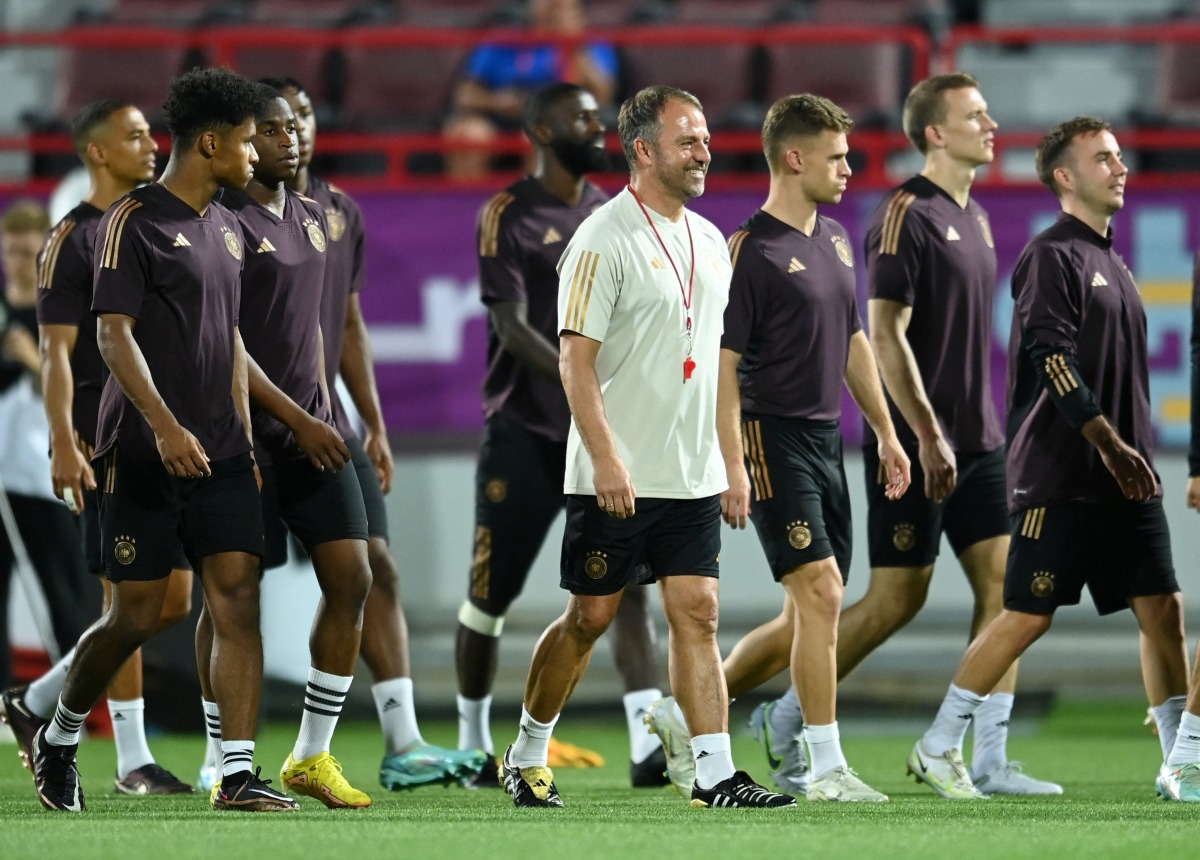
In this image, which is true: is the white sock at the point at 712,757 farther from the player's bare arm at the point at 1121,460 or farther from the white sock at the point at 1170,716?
the white sock at the point at 1170,716

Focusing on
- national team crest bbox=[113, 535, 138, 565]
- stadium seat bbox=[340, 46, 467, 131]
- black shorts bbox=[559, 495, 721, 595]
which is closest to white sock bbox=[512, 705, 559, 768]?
black shorts bbox=[559, 495, 721, 595]

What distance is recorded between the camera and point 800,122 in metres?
6.86

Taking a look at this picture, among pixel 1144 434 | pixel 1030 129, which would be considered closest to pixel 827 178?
pixel 1144 434

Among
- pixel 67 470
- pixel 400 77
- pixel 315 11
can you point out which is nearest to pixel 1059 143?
pixel 67 470

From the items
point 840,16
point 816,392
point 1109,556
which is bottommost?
point 1109,556

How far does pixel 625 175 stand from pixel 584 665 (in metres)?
5.18

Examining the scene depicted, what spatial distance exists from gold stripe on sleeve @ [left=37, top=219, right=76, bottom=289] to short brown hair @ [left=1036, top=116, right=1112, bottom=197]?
3469 millimetres

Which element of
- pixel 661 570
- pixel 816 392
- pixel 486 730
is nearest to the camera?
pixel 661 570

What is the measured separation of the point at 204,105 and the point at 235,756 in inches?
76.8

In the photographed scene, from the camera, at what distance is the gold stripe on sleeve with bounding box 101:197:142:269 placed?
19.4 feet

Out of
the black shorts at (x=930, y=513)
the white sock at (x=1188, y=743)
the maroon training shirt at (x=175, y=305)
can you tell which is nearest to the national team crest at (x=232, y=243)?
the maroon training shirt at (x=175, y=305)

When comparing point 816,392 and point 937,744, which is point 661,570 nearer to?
point 816,392

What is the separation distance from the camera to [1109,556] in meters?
6.99

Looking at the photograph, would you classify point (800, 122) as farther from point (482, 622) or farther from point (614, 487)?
point (482, 622)
